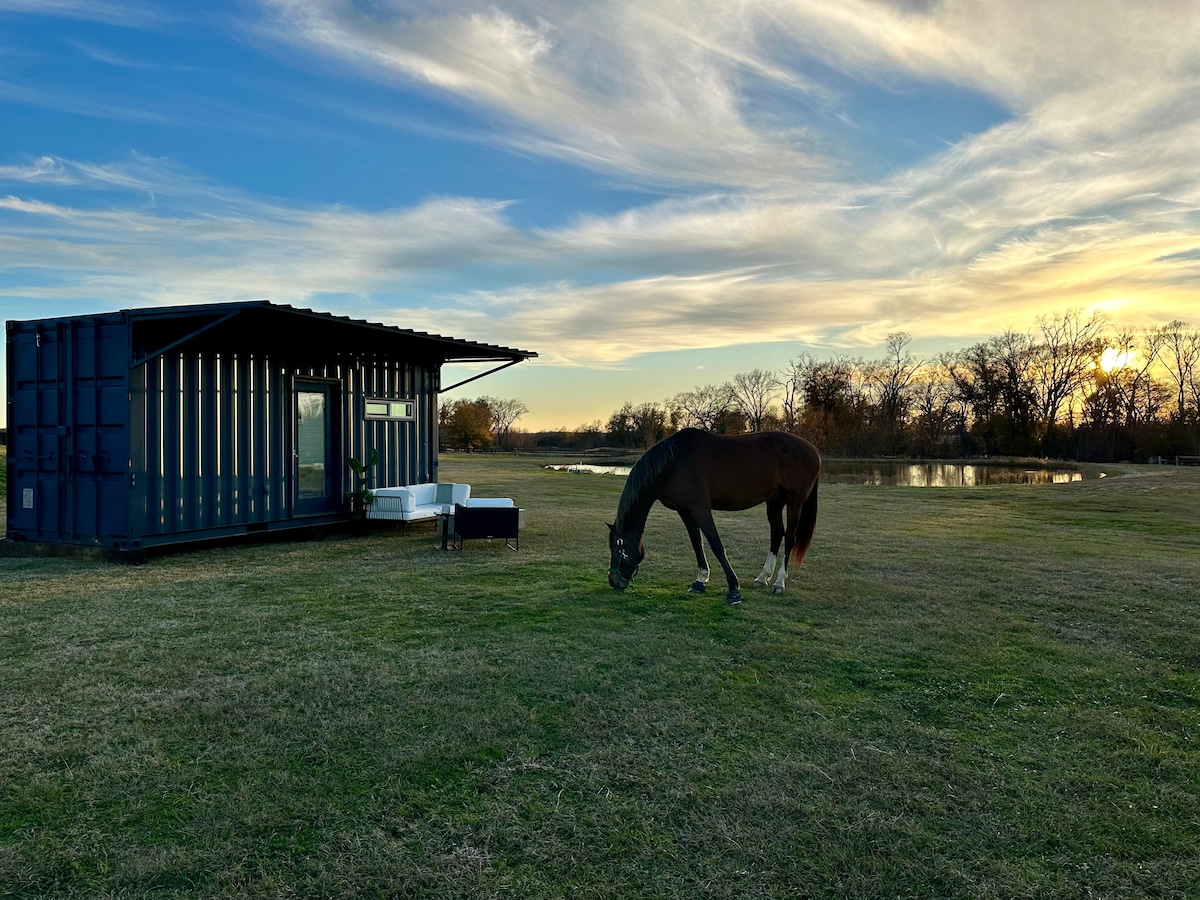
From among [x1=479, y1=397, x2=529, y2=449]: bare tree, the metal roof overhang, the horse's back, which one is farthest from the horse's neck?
[x1=479, y1=397, x2=529, y2=449]: bare tree

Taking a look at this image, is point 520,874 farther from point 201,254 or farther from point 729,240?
point 729,240

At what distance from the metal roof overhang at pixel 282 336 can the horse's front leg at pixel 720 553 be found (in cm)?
526

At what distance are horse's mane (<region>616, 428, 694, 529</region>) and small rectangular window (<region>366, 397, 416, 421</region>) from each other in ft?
21.2

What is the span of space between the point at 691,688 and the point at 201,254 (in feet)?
47.8

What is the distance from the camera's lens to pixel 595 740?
329cm

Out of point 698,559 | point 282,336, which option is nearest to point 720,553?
point 698,559

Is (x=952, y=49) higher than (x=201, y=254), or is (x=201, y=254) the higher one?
(x=952, y=49)

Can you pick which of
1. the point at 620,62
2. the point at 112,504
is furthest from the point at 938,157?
the point at 112,504

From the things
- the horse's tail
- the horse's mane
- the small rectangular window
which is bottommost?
the horse's tail

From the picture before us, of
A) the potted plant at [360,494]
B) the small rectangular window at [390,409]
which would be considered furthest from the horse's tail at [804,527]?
the small rectangular window at [390,409]

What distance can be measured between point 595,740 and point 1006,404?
57.2m

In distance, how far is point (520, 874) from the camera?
2256 mm

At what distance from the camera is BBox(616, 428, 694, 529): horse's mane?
6.43 metres

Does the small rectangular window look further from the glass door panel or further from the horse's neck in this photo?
the horse's neck
